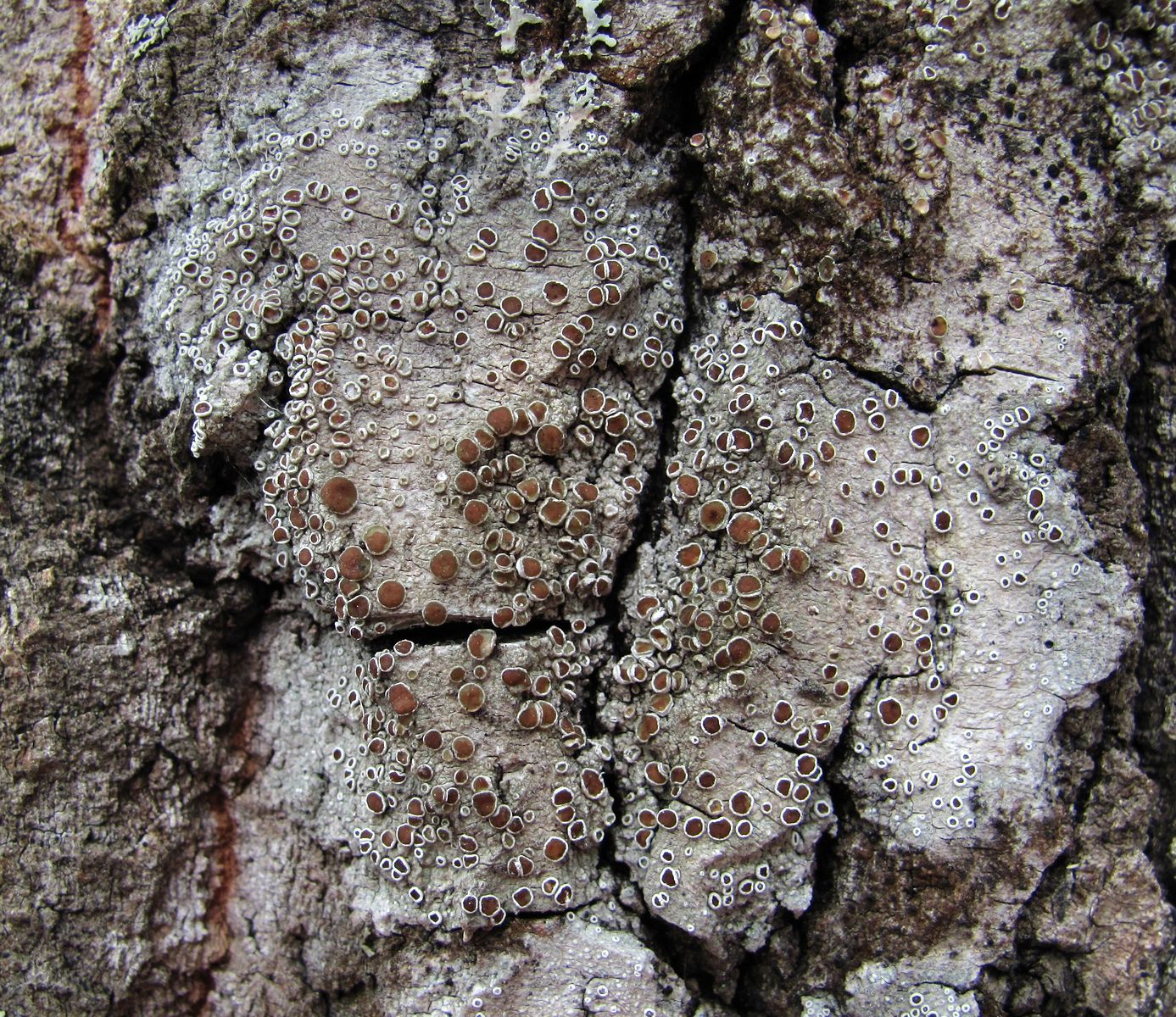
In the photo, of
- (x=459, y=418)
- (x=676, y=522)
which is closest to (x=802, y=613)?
(x=676, y=522)

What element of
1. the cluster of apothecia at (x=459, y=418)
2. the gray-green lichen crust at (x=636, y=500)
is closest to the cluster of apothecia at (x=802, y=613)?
the gray-green lichen crust at (x=636, y=500)

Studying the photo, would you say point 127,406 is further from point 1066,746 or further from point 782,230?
point 1066,746

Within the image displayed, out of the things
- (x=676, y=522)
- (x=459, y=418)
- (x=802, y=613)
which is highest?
(x=459, y=418)

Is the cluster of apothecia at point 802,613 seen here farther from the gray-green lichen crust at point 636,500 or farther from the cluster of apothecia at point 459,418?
the cluster of apothecia at point 459,418

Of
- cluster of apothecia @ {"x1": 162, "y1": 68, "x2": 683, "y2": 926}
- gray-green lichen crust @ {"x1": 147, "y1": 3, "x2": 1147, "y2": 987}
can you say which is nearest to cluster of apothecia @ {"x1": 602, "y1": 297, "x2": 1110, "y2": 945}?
gray-green lichen crust @ {"x1": 147, "y1": 3, "x2": 1147, "y2": 987}

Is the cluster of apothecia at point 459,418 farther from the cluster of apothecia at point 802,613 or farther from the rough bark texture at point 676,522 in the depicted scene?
the cluster of apothecia at point 802,613

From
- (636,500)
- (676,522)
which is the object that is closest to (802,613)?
(676,522)

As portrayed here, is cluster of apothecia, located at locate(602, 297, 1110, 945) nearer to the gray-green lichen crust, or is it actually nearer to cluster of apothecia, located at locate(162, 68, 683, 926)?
the gray-green lichen crust

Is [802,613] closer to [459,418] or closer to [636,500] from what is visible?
[636,500]

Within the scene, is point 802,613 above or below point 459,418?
below
